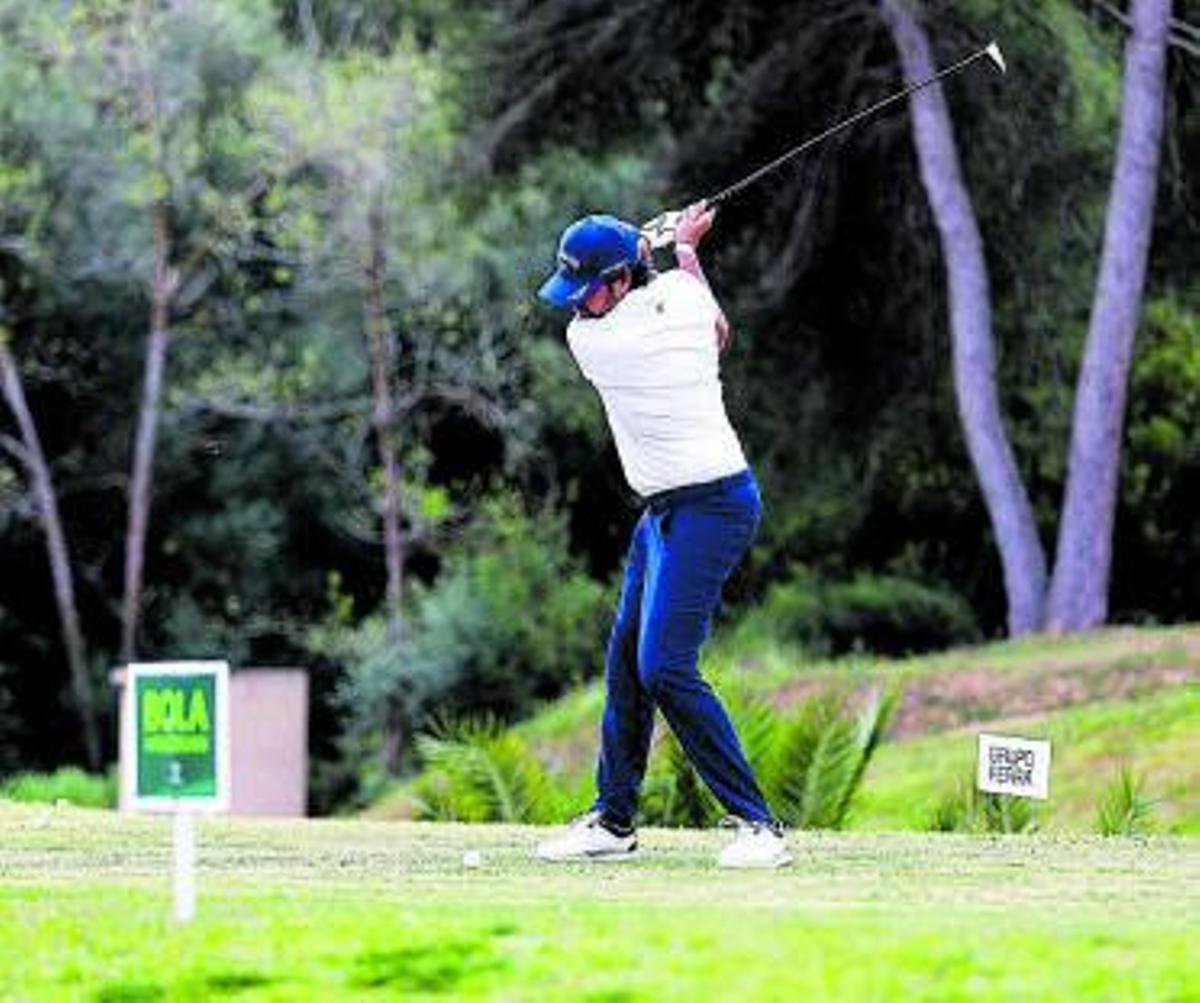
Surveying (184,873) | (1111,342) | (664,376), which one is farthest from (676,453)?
(1111,342)

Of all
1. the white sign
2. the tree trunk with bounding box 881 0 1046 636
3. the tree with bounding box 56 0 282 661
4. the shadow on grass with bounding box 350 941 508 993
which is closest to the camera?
the shadow on grass with bounding box 350 941 508 993

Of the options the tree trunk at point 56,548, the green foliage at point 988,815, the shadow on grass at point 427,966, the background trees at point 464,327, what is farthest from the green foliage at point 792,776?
the tree trunk at point 56,548

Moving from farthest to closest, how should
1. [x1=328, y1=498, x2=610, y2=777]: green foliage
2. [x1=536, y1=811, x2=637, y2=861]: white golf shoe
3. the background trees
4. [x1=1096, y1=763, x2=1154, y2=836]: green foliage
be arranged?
[x1=328, y1=498, x2=610, y2=777]: green foliage < the background trees < [x1=1096, y1=763, x2=1154, y2=836]: green foliage < [x1=536, y1=811, x2=637, y2=861]: white golf shoe

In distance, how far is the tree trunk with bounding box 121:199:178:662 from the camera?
33.9m

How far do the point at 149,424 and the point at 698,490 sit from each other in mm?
23003

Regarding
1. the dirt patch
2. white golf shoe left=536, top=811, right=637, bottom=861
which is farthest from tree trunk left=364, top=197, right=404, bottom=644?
white golf shoe left=536, top=811, right=637, bottom=861

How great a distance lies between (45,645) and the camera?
3472cm

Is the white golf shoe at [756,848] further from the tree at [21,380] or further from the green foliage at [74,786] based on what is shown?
the tree at [21,380]

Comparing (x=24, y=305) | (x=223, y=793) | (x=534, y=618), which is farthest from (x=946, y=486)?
(x=223, y=793)

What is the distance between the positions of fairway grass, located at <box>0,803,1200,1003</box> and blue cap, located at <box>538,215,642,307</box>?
1808 millimetres

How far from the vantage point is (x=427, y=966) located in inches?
335

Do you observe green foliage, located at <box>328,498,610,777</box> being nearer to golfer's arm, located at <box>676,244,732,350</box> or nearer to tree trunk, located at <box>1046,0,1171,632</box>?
tree trunk, located at <box>1046,0,1171,632</box>

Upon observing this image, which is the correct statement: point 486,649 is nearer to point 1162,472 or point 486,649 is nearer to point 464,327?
point 464,327

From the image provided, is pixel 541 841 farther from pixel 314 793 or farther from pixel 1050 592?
pixel 314 793
